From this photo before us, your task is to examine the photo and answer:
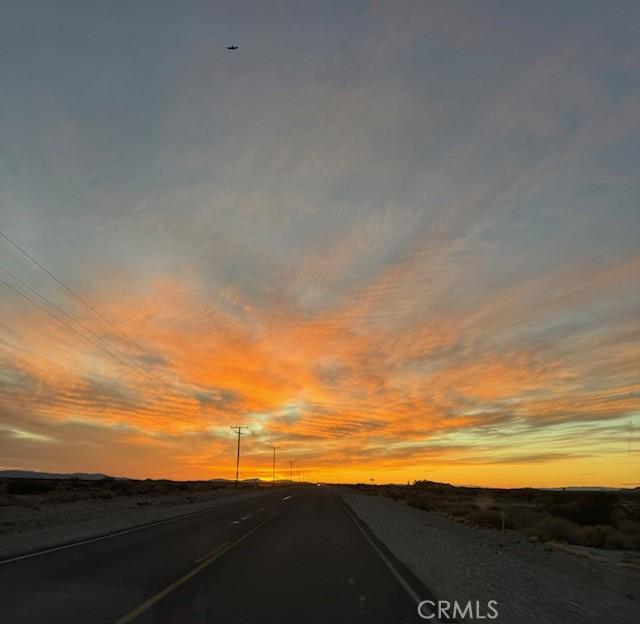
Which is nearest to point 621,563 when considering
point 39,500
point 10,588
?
point 10,588

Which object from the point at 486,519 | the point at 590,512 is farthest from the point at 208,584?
the point at 590,512

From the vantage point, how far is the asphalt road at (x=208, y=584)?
9023 mm

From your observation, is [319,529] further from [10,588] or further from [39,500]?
[39,500]

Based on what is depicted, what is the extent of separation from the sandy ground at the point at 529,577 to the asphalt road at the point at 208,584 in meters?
Result: 1.01

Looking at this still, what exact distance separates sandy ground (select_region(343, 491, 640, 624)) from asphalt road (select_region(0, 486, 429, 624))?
1008 millimetres

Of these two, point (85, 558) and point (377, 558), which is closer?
point (85, 558)

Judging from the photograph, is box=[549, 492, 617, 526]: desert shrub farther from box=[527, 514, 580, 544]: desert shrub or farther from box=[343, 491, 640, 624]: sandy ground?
box=[343, 491, 640, 624]: sandy ground

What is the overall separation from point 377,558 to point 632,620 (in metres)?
7.67

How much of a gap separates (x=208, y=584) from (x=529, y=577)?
24.5 ft

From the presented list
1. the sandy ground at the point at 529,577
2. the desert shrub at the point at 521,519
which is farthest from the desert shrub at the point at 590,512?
the sandy ground at the point at 529,577

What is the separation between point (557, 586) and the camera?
516 inches

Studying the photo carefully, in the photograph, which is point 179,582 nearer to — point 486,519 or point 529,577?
point 529,577

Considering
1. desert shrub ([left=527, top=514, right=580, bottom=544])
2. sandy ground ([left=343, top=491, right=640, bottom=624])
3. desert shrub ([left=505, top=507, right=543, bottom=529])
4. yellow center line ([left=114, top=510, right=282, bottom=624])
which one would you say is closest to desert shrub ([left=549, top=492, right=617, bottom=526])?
desert shrub ([left=505, top=507, right=543, bottom=529])

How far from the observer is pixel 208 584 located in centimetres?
1155
